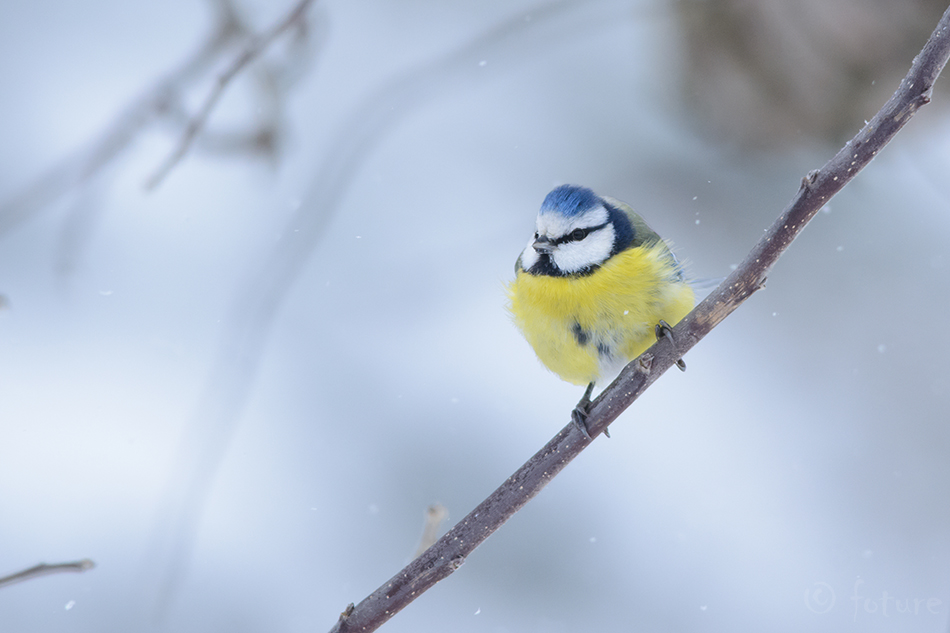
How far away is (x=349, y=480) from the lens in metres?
1.93

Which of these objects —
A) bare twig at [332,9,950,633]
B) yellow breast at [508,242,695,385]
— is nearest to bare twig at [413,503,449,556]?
bare twig at [332,9,950,633]

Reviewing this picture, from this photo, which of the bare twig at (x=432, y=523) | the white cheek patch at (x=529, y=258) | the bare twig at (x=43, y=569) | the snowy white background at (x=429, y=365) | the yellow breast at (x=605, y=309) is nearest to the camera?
the bare twig at (x=43, y=569)

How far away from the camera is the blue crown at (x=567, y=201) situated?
1059 millimetres

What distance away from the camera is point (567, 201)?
1.06m

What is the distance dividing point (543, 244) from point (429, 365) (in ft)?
3.65

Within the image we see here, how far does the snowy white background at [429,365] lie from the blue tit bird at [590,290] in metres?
0.48

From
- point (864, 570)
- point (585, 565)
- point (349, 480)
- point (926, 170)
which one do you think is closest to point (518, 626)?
point (585, 565)

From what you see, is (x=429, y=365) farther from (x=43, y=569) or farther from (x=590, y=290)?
(x=43, y=569)

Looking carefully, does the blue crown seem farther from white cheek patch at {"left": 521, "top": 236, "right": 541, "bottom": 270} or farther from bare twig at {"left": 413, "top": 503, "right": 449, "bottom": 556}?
bare twig at {"left": 413, "top": 503, "right": 449, "bottom": 556}

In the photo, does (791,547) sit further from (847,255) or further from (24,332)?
(24,332)

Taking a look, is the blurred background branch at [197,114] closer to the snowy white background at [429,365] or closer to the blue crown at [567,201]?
the snowy white background at [429,365]

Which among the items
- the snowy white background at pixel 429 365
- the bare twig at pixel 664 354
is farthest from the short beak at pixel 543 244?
the snowy white background at pixel 429 365

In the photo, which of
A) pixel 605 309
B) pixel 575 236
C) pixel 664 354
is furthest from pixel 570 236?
pixel 664 354

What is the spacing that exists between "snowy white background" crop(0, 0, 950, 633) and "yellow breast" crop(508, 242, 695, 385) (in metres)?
0.49
